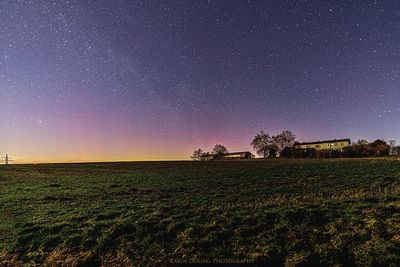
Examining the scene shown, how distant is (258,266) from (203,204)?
33.8ft

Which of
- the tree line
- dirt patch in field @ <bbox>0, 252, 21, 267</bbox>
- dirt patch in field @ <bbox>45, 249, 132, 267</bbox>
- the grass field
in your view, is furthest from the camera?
the tree line

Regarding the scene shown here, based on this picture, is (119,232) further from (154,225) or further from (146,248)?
(146,248)

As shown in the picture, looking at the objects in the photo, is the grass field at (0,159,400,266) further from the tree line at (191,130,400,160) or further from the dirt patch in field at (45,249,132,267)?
the tree line at (191,130,400,160)

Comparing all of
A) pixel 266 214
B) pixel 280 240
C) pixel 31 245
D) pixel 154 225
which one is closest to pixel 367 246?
pixel 280 240

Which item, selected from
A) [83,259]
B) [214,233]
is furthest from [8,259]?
[214,233]

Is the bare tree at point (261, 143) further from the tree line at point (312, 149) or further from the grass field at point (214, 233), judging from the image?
the grass field at point (214, 233)

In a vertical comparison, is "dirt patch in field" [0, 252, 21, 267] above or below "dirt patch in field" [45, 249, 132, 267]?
below

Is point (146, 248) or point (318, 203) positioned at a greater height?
point (318, 203)

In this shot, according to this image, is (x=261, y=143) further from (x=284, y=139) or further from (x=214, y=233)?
(x=214, y=233)

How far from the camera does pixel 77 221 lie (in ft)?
58.9

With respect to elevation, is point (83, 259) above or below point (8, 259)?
above

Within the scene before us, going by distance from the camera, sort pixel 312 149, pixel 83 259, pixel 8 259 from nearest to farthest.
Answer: pixel 83 259 → pixel 8 259 → pixel 312 149

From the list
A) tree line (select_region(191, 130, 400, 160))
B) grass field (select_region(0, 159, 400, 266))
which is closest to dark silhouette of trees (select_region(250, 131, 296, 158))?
tree line (select_region(191, 130, 400, 160))

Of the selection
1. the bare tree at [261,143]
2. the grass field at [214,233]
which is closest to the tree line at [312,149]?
the bare tree at [261,143]
